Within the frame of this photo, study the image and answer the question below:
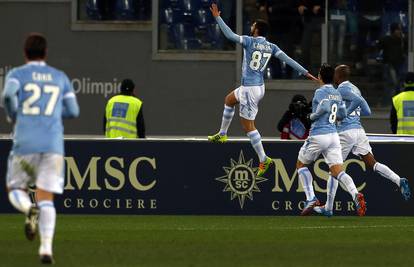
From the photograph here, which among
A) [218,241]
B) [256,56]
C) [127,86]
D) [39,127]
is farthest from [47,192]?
[127,86]

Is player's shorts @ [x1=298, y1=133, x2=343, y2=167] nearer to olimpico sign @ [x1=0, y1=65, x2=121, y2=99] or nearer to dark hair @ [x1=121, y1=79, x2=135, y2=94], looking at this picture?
dark hair @ [x1=121, y1=79, x2=135, y2=94]

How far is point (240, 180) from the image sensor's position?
68.1 feet

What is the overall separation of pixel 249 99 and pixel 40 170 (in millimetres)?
7886

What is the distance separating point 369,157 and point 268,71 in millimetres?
9171

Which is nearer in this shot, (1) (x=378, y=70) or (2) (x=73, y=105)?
(2) (x=73, y=105)

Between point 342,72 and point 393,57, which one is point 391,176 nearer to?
point 342,72

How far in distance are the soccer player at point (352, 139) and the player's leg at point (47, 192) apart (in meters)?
7.53

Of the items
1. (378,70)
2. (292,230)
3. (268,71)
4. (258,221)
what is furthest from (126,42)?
(292,230)

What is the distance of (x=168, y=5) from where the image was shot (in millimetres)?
28906

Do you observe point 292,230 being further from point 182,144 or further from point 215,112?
point 215,112

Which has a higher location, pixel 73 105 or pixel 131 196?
pixel 73 105

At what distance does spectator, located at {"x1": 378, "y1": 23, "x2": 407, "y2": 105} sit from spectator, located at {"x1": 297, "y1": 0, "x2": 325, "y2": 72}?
1.29m

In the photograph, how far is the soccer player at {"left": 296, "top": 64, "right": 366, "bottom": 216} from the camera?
18.9 m

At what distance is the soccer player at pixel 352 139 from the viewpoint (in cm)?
1967
